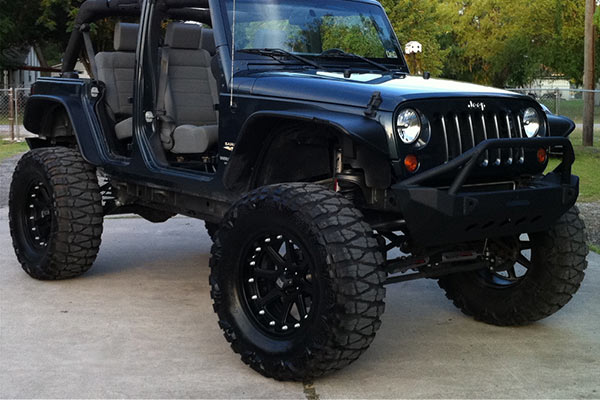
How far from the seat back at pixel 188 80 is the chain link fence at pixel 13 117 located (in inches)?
672

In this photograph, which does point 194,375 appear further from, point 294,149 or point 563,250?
point 563,250

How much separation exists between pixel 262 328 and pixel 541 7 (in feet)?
127

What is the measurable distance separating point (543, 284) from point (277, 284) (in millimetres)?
1682

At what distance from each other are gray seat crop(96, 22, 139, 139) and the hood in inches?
74.6

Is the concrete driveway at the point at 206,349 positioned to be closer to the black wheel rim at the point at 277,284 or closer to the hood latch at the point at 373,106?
the black wheel rim at the point at 277,284

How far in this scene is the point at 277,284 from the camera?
15.0 feet

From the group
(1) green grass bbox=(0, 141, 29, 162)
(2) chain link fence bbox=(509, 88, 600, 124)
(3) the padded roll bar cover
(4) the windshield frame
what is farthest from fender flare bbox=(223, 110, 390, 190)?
(2) chain link fence bbox=(509, 88, 600, 124)

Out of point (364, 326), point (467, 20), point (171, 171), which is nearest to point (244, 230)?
point (364, 326)

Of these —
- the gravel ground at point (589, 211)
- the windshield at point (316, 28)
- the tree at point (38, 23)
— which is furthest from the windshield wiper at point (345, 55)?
the tree at point (38, 23)

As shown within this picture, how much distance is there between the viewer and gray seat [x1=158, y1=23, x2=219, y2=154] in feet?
19.1

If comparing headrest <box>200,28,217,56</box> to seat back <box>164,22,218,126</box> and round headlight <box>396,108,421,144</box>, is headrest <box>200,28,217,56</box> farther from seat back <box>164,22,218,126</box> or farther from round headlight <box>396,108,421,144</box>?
round headlight <box>396,108,421,144</box>

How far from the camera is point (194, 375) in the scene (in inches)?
179

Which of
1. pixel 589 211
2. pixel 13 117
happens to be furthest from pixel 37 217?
pixel 13 117

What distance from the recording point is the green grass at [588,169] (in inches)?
476
